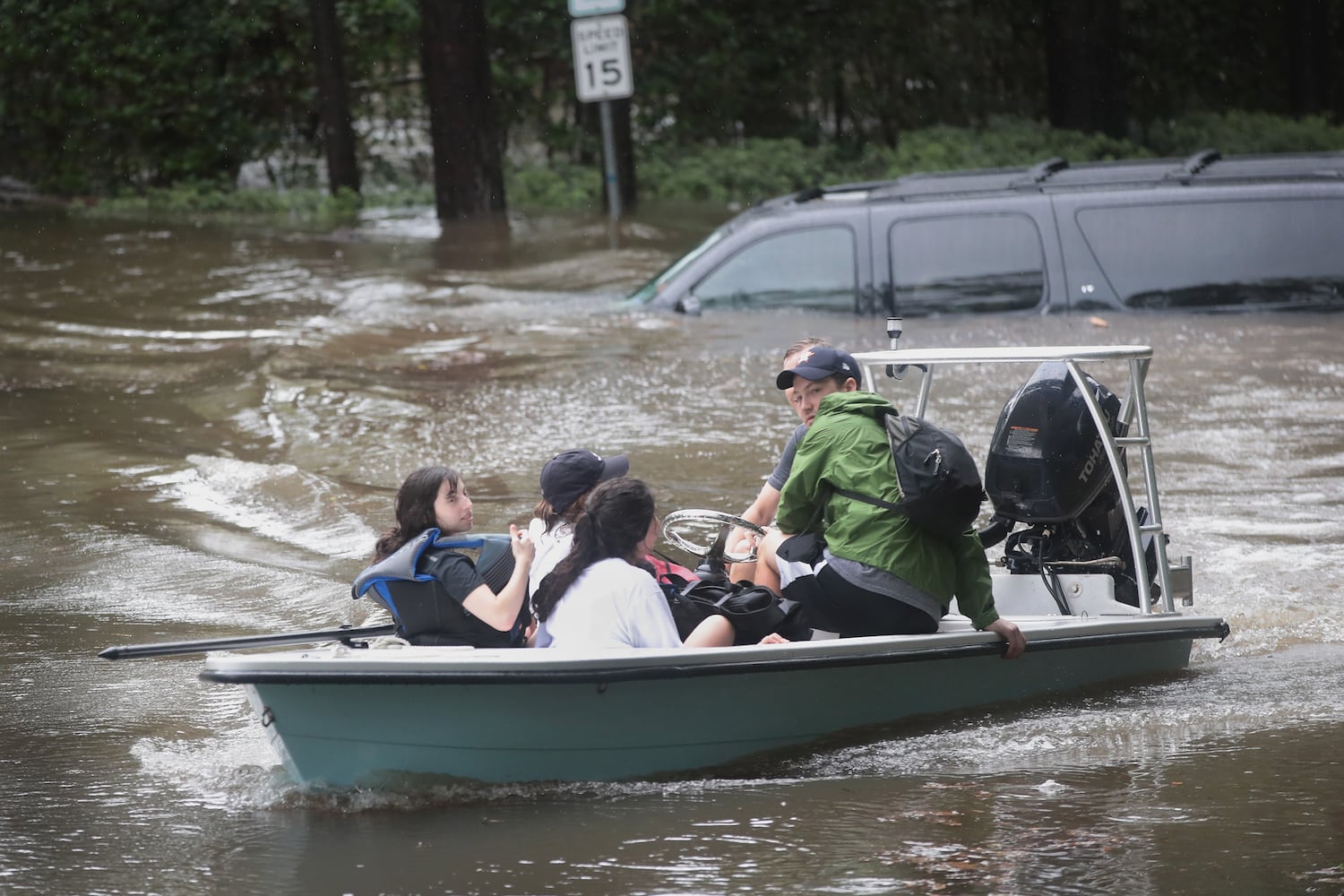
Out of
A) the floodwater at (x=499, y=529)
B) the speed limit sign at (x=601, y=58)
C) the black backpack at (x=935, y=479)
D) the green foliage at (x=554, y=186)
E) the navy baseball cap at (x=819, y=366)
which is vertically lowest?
the floodwater at (x=499, y=529)

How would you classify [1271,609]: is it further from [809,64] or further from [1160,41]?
[1160,41]

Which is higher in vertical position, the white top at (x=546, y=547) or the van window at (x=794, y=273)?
the van window at (x=794, y=273)

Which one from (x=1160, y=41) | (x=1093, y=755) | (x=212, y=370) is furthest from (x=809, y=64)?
(x=1093, y=755)

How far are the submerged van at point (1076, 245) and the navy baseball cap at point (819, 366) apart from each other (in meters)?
4.82

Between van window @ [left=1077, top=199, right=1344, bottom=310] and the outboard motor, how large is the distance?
14.3ft

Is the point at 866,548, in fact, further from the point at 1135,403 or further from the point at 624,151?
the point at 624,151

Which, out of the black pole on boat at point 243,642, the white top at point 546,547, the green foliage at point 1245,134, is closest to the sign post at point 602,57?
the green foliage at point 1245,134

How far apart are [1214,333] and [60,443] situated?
7.15 m

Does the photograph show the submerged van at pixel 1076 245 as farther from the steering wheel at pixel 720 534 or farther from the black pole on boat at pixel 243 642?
the black pole on boat at pixel 243 642

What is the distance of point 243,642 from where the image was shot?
532 cm

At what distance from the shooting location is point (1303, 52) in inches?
974

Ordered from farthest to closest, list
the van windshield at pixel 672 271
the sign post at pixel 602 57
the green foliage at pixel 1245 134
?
the green foliage at pixel 1245 134, the sign post at pixel 602 57, the van windshield at pixel 672 271

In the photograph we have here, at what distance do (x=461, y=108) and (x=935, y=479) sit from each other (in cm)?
1394

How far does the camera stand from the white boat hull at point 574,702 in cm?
471
